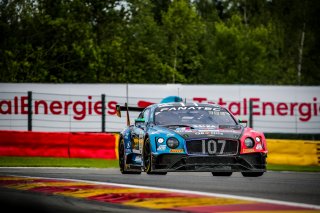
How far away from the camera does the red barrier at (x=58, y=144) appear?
23328mm

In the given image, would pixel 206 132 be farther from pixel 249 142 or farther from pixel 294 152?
pixel 294 152

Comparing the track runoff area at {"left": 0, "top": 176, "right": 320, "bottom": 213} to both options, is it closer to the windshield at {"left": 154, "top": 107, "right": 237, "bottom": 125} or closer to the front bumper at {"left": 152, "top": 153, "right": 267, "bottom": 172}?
the front bumper at {"left": 152, "top": 153, "right": 267, "bottom": 172}

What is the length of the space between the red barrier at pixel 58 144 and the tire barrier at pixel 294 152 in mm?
4257

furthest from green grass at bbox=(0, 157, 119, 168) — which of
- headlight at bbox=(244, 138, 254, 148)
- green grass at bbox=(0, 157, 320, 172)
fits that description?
headlight at bbox=(244, 138, 254, 148)

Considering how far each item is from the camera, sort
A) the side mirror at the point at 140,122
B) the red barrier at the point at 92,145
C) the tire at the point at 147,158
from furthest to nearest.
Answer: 1. the red barrier at the point at 92,145
2. the side mirror at the point at 140,122
3. the tire at the point at 147,158

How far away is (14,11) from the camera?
1593 inches

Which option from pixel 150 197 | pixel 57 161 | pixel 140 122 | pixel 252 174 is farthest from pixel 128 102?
pixel 150 197

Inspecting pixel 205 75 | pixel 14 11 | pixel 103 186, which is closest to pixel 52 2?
pixel 14 11

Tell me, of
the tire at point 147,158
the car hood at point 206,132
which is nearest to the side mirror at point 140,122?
the tire at point 147,158

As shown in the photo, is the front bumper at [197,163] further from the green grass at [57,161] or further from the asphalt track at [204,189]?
the green grass at [57,161]

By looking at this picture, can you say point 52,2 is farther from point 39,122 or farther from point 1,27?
point 39,122

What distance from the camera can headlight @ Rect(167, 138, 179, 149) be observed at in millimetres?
13547

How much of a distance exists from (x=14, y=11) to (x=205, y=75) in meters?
20.8

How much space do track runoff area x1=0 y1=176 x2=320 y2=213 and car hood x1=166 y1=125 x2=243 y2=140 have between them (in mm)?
1863
